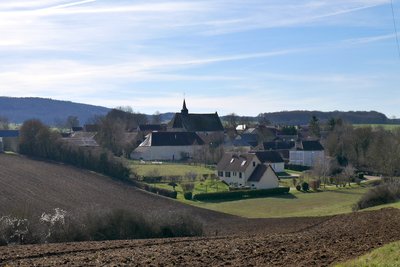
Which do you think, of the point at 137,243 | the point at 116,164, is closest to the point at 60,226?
the point at 137,243

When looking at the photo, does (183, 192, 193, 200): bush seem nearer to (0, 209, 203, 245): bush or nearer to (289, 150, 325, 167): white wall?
(0, 209, 203, 245): bush

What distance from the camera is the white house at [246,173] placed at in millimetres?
66312

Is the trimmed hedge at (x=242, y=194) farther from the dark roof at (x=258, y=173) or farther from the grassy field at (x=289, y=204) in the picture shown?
the dark roof at (x=258, y=173)

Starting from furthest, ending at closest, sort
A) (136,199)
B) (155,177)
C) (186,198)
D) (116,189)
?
(155,177) < (186,198) < (116,189) < (136,199)

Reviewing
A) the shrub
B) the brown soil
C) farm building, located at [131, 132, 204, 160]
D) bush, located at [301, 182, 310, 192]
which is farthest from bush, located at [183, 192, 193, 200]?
farm building, located at [131, 132, 204, 160]

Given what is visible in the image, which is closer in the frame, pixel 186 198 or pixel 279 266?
pixel 279 266

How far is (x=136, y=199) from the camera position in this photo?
157 feet

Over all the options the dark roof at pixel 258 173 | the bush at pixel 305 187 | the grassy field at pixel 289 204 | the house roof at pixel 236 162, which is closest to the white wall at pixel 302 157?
the house roof at pixel 236 162

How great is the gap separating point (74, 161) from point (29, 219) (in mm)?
37110

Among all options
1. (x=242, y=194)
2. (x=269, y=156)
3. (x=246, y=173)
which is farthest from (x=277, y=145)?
(x=242, y=194)

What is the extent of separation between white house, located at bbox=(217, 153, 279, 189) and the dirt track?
45854 millimetres

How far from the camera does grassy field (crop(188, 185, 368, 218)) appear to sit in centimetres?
4716

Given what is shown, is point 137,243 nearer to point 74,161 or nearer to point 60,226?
point 60,226

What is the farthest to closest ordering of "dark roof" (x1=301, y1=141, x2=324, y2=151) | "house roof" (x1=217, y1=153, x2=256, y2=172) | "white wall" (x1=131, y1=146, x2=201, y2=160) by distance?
"white wall" (x1=131, y1=146, x2=201, y2=160) → "dark roof" (x1=301, y1=141, x2=324, y2=151) → "house roof" (x1=217, y1=153, x2=256, y2=172)
